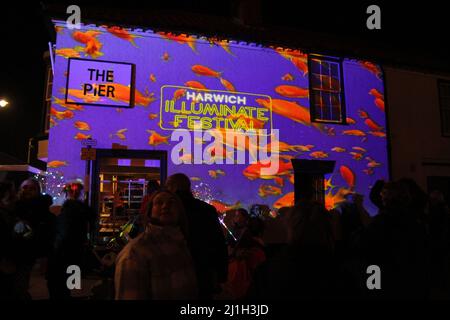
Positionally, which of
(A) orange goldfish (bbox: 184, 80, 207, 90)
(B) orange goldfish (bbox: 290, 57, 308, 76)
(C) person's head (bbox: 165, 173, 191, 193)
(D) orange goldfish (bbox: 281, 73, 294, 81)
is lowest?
(C) person's head (bbox: 165, 173, 191, 193)

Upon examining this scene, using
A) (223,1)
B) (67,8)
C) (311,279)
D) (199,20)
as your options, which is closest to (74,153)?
(67,8)

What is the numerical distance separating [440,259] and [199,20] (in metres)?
7.93

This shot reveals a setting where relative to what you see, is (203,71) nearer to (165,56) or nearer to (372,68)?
(165,56)

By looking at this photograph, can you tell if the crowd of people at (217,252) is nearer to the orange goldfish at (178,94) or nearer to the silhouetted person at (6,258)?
the silhouetted person at (6,258)

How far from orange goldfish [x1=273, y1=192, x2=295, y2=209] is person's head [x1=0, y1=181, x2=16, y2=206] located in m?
6.87

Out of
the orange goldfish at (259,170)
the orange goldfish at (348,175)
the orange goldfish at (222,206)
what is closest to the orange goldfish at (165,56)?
the orange goldfish at (259,170)

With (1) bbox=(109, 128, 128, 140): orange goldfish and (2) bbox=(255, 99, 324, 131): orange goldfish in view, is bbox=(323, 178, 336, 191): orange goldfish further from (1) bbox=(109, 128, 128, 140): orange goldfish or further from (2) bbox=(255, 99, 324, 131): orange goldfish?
(1) bbox=(109, 128, 128, 140): orange goldfish

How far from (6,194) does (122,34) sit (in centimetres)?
613

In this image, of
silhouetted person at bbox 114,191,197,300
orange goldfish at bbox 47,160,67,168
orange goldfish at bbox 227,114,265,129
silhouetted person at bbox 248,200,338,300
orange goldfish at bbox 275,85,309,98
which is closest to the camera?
silhouetted person at bbox 248,200,338,300

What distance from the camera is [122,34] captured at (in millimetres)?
8992

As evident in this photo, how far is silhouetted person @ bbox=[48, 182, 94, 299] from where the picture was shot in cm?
504

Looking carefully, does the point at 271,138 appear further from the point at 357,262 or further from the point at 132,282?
the point at 132,282

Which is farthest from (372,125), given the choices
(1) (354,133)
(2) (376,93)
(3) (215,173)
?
(3) (215,173)

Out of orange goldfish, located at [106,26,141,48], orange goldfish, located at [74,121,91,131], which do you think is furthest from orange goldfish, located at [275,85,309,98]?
orange goldfish, located at [74,121,91,131]
